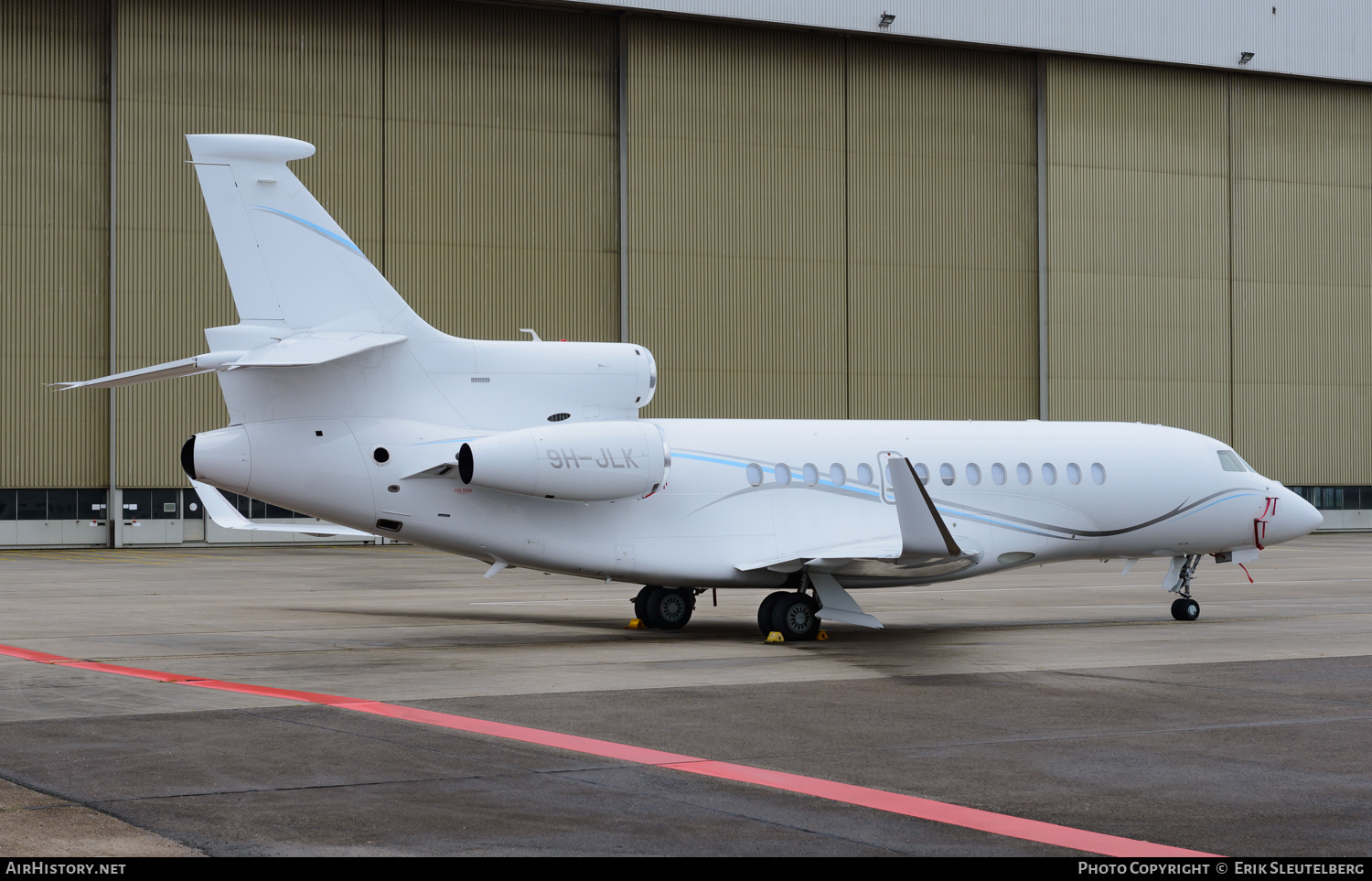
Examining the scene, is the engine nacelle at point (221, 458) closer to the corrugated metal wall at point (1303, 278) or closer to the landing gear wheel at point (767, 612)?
the landing gear wheel at point (767, 612)

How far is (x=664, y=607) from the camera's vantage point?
20.9 metres

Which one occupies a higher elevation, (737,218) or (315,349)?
(737,218)

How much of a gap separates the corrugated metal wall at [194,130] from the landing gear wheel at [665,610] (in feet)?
93.8

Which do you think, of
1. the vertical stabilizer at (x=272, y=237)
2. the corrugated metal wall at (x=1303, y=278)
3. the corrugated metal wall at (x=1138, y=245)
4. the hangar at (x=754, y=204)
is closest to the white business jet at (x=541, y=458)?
the vertical stabilizer at (x=272, y=237)

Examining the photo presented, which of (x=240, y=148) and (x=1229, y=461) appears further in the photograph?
(x=1229, y=461)

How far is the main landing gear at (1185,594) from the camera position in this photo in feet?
74.1

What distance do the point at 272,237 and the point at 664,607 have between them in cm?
745

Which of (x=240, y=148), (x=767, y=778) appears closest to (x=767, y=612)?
(x=240, y=148)

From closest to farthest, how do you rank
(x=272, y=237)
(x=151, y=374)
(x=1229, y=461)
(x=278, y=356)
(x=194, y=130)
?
(x=151, y=374) < (x=278, y=356) < (x=272, y=237) < (x=1229, y=461) < (x=194, y=130)

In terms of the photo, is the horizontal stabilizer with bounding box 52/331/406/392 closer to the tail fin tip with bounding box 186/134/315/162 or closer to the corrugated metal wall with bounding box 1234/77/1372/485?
the tail fin tip with bounding box 186/134/315/162

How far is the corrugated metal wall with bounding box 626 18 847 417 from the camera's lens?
49.3 meters

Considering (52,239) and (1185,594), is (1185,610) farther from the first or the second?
(52,239)

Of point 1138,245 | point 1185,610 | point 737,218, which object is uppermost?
point 737,218
